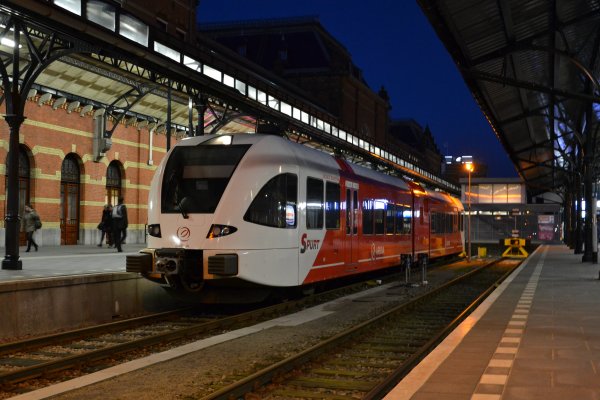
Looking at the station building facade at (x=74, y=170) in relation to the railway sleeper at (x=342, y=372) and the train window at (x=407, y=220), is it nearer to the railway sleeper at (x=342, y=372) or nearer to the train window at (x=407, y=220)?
the train window at (x=407, y=220)

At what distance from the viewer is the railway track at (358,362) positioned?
7.02 m

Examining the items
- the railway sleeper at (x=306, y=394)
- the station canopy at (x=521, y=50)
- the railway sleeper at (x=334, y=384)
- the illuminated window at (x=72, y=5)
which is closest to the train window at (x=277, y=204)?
the station canopy at (x=521, y=50)

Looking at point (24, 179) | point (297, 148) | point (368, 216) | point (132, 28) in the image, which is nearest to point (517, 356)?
point (297, 148)

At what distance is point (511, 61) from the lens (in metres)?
19.3

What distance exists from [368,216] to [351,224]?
151 centimetres

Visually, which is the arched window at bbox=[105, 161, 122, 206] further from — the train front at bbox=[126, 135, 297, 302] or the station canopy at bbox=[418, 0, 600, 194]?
the train front at bbox=[126, 135, 297, 302]

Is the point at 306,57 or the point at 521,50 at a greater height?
the point at 306,57

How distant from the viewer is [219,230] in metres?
11.7

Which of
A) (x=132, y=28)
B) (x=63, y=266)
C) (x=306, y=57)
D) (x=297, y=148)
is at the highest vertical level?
(x=306, y=57)

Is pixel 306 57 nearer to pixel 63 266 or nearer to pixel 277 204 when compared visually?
pixel 63 266

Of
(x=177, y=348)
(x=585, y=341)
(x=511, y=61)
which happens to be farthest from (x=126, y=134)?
(x=585, y=341)

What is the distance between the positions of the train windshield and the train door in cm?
428

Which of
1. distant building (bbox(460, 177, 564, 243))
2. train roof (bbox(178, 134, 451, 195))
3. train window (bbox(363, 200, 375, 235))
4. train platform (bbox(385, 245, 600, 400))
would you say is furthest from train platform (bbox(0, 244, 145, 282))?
distant building (bbox(460, 177, 564, 243))

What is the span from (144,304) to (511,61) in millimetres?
11918
